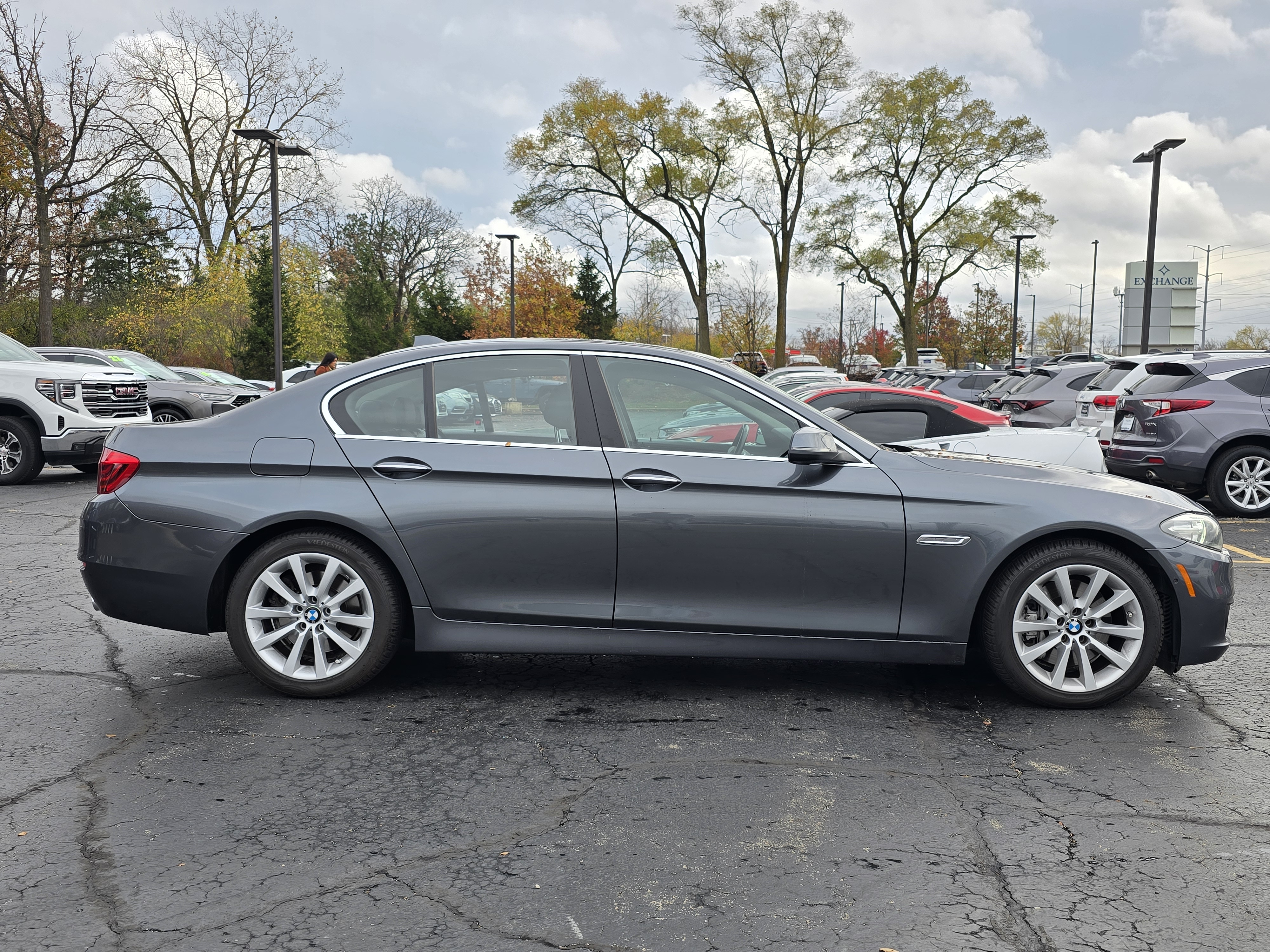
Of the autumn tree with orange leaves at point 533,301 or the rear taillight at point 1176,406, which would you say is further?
the autumn tree with orange leaves at point 533,301

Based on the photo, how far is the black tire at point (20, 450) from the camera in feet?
43.5

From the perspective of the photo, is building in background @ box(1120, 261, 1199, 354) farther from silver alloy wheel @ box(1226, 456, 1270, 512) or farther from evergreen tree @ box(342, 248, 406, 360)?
evergreen tree @ box(342, 248, 406, 360)

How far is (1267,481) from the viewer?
1094 cm

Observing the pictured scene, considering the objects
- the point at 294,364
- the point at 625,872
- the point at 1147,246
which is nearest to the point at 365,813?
the point at 625,872

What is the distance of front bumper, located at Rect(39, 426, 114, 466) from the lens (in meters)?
13.1

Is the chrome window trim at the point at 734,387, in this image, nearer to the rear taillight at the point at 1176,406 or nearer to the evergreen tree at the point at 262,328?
the rear taillight at the point at 1176,406

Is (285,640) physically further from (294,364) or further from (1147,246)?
(294,364)

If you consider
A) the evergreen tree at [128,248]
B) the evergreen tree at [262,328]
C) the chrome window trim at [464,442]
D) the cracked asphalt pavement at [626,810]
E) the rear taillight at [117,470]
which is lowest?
the cracked asphalt pavement at [626,810]

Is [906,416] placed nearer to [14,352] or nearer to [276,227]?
[14,352]

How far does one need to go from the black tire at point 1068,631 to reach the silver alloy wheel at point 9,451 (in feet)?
42.3

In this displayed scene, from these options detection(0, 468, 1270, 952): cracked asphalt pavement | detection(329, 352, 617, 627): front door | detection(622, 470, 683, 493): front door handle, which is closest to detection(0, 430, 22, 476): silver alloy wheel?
detection(0, 468, 1270, 952): cracked asphalt pavement

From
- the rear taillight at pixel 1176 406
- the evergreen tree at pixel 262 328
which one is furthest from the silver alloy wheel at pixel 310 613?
the evergreen tree at pixel 262 328

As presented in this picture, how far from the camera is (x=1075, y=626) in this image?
4441 mm

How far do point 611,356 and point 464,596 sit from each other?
122 centimetres
